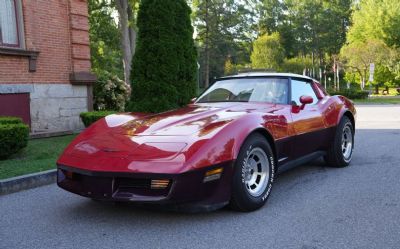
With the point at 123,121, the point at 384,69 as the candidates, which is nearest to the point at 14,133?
the point at 123,121

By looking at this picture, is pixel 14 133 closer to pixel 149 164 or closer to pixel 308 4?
pixel 149 164

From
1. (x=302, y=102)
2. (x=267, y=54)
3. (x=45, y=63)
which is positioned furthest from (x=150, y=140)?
(x=267, y=54)

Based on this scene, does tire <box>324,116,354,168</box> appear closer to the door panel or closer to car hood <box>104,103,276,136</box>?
the door panel

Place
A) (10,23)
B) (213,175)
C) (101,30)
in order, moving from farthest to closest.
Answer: (101,30)
(10,23)
(213,175)

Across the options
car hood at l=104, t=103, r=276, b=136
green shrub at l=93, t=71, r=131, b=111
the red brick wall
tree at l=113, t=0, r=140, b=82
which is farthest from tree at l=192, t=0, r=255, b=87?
car hood at l=104, t=103, r=276, b=136

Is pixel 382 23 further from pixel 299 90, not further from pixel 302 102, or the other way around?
pixel 302 102

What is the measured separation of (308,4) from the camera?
68938mm

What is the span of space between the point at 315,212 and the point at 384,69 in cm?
3889

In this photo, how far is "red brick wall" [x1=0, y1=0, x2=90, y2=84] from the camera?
8727mm

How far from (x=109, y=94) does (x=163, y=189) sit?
9068mm

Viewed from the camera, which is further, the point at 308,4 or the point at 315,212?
the point at 308,4

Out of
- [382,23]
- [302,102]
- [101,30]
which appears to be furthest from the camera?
[382,23]

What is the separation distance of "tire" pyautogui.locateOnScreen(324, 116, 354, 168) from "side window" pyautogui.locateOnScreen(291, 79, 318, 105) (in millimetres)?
636

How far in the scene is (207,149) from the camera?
11.0 ft
